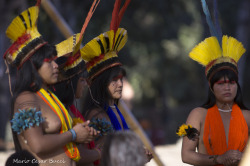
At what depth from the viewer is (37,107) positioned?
347 centimetres

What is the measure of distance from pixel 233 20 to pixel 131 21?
3.73 meters

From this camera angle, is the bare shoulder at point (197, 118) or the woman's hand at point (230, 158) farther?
the bare shoulder at point (197, 118)

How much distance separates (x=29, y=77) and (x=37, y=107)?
0.87 ft

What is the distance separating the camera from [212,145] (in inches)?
163

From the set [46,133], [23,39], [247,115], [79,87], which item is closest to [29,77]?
→ [23,39]

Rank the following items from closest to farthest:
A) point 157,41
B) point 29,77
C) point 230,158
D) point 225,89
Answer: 1. point 29,77
2. point 230,158
3. point 225,89
4. point 157,41

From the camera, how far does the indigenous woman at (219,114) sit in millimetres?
4129

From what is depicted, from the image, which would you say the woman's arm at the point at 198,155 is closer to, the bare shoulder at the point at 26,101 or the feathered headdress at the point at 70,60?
the feathered headdress at the point at 70,60

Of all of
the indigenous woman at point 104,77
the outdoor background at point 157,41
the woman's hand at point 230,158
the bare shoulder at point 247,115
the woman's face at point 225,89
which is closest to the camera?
the woman's hand at point 230,158

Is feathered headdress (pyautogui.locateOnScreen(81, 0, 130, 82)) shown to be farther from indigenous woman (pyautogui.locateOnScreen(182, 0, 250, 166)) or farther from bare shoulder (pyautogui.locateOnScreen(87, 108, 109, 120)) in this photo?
indigenous woman (pyautogui.locateOnScreen(182, 0, 250, 166))

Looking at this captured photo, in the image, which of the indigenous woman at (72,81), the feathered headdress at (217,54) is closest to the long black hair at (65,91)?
the indigenous woman at (72,81)

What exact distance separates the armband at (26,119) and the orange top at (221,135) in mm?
1565

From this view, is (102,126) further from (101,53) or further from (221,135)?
(221,135)

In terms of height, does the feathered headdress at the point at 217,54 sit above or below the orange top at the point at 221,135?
above
